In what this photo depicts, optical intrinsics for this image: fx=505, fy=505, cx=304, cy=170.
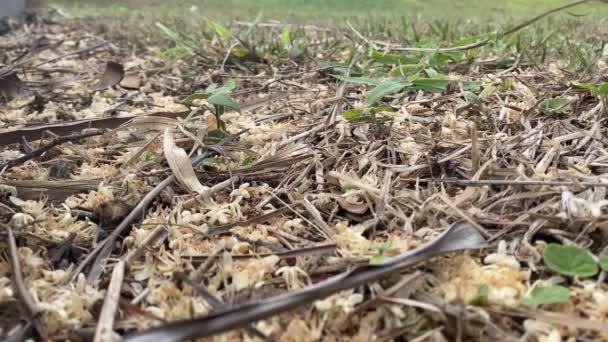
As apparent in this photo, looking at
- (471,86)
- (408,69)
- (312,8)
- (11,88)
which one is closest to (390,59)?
(408,69)

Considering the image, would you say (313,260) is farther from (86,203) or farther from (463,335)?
(86,203)

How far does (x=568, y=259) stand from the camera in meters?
0.65

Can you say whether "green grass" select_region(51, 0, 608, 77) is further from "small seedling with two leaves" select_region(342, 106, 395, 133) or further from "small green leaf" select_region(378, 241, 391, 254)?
"small green leaf" select_region(378, 241, 391, 254)

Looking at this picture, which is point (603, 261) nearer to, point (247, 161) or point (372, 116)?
point (372, 116)

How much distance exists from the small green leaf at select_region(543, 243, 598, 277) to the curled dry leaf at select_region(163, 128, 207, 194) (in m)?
0.58

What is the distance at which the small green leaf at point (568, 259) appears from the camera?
640 millimetres

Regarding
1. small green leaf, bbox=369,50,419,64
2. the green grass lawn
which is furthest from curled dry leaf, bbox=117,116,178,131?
the green grass lawn

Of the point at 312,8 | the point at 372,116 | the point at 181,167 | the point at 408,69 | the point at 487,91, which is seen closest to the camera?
the point at 181,167

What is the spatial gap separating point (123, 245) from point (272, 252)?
0.25 metres

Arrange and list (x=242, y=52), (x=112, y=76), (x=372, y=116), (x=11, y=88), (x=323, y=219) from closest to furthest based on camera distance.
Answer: (x=323, y=219)
(x=372, y=116)
(x=11, y=88)
(x=112, y=76)
(x=242, y=52)

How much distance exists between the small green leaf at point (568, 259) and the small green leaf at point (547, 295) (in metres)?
0.04

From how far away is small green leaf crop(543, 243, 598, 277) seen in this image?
0.64 meters

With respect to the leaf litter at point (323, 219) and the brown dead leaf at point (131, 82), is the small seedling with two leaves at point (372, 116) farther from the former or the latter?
the brown dead leaf at point (131, 82)

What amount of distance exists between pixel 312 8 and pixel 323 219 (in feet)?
12.1
